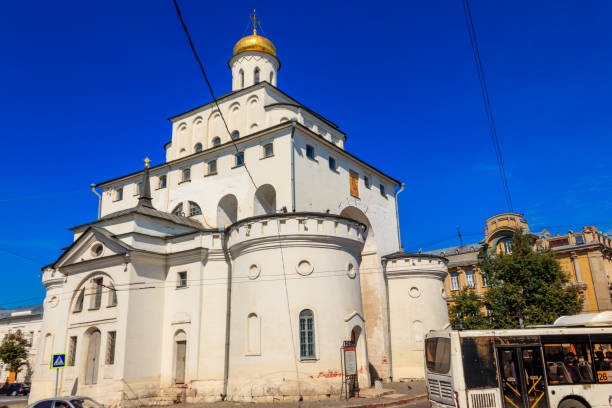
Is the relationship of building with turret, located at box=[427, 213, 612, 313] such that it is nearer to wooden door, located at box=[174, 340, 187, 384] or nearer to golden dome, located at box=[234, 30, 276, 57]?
golden dome, located at box=[234, 30, 276, 57]

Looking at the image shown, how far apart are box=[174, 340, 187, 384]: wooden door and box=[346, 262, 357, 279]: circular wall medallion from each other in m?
8.61

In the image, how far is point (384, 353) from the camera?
27.9 m

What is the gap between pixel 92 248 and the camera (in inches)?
1018

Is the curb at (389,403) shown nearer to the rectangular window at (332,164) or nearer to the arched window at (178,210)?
the rectangular window at (332,164)

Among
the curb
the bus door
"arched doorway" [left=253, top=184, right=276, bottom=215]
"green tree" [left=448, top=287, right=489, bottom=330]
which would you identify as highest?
"arched doorway" [left=253, top=184, right=276, bottom=215]

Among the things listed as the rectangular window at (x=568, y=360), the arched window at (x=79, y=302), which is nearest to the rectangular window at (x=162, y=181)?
the arched window at (x=79, y=302)

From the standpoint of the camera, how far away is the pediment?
80.7 feet

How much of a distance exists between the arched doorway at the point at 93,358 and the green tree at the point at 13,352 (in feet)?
84.9

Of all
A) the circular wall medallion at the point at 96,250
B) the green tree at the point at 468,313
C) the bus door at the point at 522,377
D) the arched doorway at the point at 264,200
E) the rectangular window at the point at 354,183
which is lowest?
the bus door at the point at 522,377

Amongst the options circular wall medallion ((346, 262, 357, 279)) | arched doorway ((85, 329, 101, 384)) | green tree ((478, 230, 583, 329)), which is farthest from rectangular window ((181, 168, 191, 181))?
green tree ((478, 230, 583, 329))

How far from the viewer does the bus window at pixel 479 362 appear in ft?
43.0

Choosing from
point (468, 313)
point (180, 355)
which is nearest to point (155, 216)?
point (180, 355)

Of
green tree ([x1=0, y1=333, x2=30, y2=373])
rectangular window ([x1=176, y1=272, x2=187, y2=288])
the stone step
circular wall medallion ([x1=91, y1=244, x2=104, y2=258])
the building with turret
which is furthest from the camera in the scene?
green tree ([x1=0, y1=333, x2=30, y2=373])

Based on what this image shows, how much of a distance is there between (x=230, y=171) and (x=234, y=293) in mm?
7432
